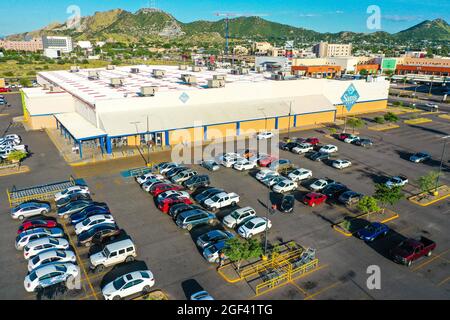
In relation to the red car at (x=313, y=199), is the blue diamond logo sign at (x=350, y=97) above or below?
above

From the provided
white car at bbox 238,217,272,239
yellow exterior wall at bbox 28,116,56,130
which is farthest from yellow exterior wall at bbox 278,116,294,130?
yellow exterior wall at bbox 28,116,56,130

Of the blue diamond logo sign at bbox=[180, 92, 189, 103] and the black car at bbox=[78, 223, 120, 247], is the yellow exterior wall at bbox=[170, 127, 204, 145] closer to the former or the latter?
the blue diamond logo sign at bbox=[180, 92, 189, 103]

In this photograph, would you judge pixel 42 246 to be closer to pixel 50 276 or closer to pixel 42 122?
pixel 50 276

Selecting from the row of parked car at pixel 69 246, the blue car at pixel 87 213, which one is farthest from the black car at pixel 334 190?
the blue car at pixel 87 213

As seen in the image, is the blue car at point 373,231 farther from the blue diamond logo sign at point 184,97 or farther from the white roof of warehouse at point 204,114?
the blue diamond logo sign at point 184,97

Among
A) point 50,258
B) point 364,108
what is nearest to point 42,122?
point 50,258
